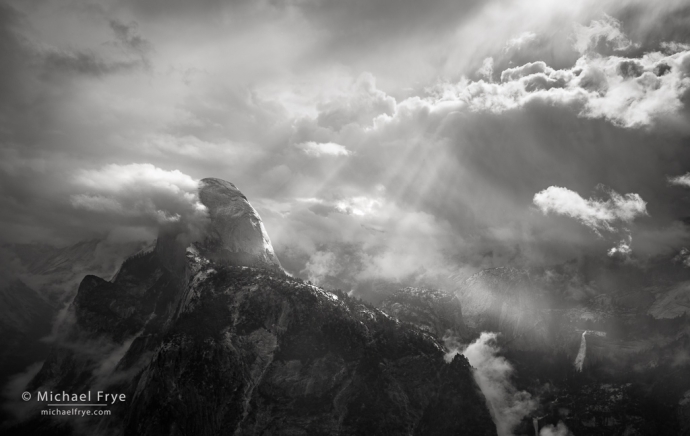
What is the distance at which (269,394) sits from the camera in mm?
162875

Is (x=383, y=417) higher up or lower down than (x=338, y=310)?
lower down

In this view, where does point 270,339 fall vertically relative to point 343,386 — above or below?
above

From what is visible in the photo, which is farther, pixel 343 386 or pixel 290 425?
pixel 343 386

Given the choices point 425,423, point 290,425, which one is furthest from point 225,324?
point 425,423

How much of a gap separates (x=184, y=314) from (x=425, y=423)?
12632cm

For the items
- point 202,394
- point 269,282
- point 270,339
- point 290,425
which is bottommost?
point 290,425

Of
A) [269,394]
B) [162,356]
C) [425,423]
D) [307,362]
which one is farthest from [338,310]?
[162,356]

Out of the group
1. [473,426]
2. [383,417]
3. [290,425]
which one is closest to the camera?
[290,425]

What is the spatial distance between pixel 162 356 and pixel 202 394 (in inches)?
976

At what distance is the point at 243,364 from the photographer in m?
166

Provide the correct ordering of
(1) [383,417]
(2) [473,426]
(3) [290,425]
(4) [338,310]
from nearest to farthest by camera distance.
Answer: (3) [290,425] < (1) [383,417] < (2) [473,426] < (4) [338,310]

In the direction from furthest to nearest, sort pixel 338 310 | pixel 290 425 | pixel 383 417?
pixel 338 310 < pixel 383 417 < pixel 290 425

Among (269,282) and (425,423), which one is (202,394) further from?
(425,423)

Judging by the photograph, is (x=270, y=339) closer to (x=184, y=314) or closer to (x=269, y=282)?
(x=269, y=282)
